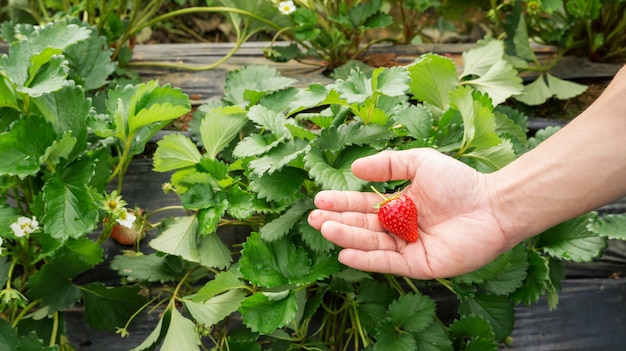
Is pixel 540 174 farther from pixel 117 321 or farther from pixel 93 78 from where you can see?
pixel 93 78

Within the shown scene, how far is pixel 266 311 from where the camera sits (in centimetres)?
116

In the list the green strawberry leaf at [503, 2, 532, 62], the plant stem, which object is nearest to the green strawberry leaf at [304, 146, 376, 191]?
the plant stem

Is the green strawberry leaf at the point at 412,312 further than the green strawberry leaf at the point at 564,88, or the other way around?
the green strawberry leaf at the point at 564,88

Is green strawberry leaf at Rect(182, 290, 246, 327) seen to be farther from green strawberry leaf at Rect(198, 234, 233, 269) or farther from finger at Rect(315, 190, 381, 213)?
finger at Rect(315, 190, 381, 213)

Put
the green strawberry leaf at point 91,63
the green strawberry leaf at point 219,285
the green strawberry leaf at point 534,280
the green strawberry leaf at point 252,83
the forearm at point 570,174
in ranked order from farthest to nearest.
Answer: the green strawberry leaf at point 91,63 → the green strawberry leaf at point 252,83 → the green strawberry leaf at point 534,280 → the green strawberry leaf at point 219,285 → the forearm at point 570,174

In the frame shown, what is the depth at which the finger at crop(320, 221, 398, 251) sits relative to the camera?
1.12 m

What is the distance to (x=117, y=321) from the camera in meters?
1.38

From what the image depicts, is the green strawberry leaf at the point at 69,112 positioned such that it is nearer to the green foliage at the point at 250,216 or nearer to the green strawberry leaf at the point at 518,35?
the green foliage at the point at 250,216

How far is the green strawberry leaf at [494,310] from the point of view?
1.35 m

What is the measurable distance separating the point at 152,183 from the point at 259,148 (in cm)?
56

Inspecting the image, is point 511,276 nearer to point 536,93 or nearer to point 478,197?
point 478,197

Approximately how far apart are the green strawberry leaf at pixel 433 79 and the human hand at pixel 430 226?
23 centimetres

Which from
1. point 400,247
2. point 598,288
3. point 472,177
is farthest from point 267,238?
point 598,288

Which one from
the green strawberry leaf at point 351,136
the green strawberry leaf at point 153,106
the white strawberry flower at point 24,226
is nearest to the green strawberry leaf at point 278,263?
the green strawberry leaf at point 351,136
